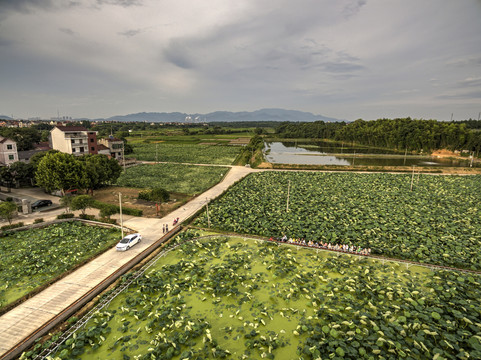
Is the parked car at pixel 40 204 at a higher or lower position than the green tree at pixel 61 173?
lower

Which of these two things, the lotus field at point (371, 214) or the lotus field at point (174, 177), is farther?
the lotus field at point (174, 177)

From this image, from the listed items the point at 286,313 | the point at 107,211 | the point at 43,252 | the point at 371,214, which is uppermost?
the point at 107,211

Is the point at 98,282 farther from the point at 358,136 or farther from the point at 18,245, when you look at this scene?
the point at 358,136

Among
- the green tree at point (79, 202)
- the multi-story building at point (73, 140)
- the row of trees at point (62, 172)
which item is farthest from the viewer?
the multi-story building at point (73, 140)

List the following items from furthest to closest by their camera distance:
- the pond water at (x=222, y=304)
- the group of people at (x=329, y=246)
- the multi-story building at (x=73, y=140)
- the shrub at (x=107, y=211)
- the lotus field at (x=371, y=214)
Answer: the multi-story building at (x=73, y=140)
the shrub at (x=107, y=211)
the lotus field at (x=371, y=214)
the group of people at (x=329, y=246)
the pond water at (x=222, y=304)

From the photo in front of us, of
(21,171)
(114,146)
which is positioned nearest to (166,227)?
(21,171)

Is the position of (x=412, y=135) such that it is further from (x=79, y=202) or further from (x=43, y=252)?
(x=43, y=252)

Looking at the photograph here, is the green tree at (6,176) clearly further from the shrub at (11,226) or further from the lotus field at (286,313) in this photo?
the lotus field at (286,313)

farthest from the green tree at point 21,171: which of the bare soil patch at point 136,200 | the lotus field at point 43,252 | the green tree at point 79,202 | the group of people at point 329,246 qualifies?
the group of people at point 329,246
